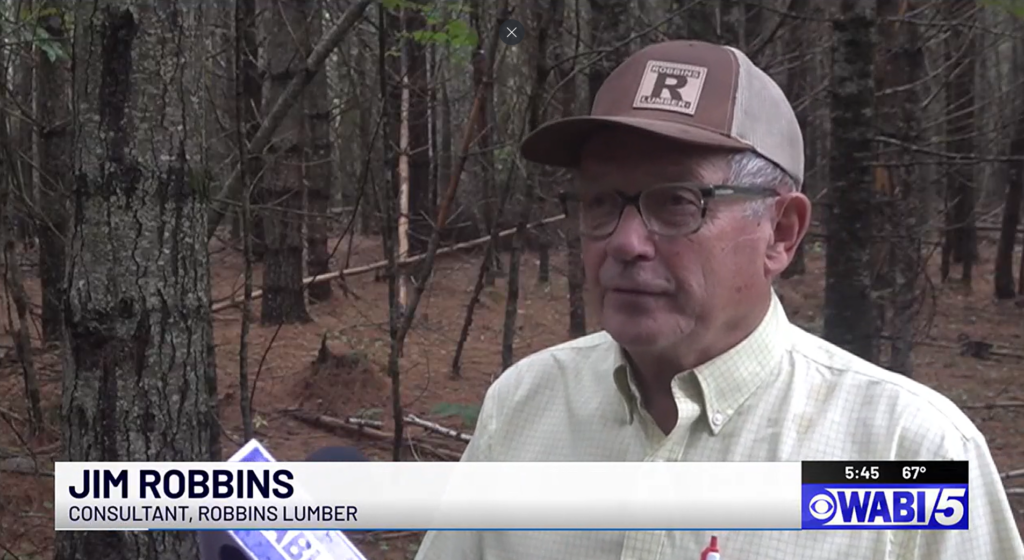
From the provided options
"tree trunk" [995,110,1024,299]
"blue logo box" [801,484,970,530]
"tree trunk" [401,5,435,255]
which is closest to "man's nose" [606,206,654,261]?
"blue logo box" [801,484,970,530]

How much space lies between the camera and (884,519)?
1338mm

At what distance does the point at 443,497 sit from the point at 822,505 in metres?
0.66

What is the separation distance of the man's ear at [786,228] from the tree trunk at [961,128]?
233 cm

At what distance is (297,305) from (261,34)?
6.95 ft

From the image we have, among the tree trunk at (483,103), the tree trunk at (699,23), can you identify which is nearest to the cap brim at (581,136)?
the tree trunk at (483,103)

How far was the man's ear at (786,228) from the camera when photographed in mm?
1481

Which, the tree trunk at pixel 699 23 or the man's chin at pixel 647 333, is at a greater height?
the tree trunk at pixel 699 23

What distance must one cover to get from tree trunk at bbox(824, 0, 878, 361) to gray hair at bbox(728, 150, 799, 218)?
2290mm

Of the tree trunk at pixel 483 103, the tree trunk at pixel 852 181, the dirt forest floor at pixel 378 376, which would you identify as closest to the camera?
the tree trunk at pixel 852 181

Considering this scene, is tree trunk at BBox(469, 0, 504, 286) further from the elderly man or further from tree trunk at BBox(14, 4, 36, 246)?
the elderly man

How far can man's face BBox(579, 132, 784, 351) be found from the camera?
1.43 metres

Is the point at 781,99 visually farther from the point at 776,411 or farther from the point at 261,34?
the point at 261,34

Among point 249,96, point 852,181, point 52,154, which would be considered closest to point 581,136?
point 852,181

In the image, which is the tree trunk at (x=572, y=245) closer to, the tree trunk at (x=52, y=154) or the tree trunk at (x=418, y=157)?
the tree trunk at (x=418, y=157)
